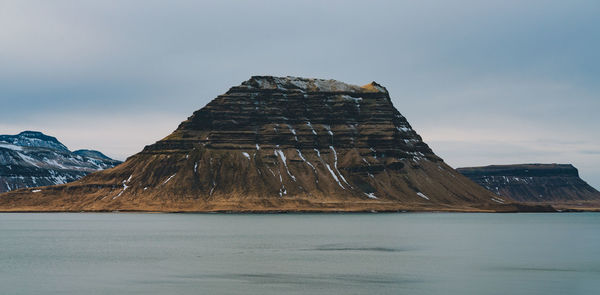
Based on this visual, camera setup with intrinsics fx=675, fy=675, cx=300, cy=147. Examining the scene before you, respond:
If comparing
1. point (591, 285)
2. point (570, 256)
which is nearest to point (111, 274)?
point (591, 285)

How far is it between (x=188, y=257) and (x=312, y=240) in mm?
35336

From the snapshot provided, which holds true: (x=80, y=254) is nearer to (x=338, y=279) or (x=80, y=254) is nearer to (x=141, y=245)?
(x=141, y=245)

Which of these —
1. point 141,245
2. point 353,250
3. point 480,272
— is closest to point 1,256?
point 141,245

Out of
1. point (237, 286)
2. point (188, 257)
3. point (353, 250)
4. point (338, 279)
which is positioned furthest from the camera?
point (353, 250)

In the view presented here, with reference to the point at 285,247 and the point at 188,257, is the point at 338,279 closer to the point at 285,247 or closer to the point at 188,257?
the point at 188,257

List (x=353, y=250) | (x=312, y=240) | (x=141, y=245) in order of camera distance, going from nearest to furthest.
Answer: (x=353, y=250) → (x=141, y=245) → (x=312, y=240)

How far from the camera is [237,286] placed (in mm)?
63156

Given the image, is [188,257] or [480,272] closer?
[480,272]

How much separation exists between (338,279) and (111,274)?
24232mm

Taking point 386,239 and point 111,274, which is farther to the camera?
point 386,239

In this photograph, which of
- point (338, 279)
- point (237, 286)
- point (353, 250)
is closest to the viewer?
point (237, 286)

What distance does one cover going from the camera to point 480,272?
73.8m

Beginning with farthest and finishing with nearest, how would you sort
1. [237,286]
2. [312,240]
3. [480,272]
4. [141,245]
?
[312,240] < [141,245] < [480,272] < [237,286]

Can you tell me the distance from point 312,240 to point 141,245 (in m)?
30.0
